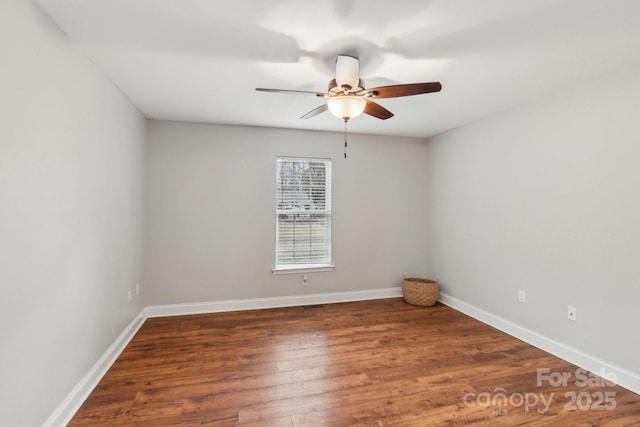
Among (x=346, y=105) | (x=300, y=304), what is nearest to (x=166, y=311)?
(x=300, y=304)

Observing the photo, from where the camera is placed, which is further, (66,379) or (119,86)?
(119,86)

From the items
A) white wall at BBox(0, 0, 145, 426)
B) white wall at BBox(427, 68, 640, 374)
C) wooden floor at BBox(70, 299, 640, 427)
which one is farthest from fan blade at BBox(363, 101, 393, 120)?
wooden floor at BBox(70, 299, 640, 427)

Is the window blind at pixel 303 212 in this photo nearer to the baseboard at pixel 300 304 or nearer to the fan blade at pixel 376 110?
the baseboard at pixel 300 304

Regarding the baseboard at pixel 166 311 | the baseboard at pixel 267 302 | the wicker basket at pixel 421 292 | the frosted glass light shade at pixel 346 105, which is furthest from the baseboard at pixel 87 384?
the wicker basket at pixel 421 292

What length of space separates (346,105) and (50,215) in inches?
74.3

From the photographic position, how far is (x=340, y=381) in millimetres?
2209

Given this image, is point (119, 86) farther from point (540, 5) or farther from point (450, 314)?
point (450, 314)

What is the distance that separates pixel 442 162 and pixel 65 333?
424 cm

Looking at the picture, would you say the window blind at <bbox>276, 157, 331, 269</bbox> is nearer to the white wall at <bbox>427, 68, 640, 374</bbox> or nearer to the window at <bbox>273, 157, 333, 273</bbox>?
the window at <bbox>273, 157, 333, 273</bbox>

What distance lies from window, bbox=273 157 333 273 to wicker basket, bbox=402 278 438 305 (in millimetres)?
1114

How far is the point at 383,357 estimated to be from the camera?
2578 millimetres

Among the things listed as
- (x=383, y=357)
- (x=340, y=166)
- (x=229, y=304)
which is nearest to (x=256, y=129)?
(x=340, y=166)

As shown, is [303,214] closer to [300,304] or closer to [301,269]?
[301,269]

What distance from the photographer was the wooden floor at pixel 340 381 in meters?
1.84
